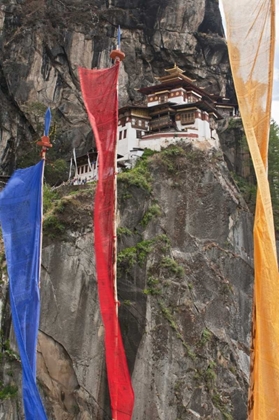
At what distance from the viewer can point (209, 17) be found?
48.1m

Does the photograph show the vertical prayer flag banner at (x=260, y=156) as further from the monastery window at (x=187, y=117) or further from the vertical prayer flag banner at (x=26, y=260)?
the monastery window at (x=187, y=117)

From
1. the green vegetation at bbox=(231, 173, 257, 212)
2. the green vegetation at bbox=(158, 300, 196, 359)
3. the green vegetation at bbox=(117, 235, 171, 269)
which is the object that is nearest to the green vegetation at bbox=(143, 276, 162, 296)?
the green vegetation at bbox=(158, 300, 196, 359)

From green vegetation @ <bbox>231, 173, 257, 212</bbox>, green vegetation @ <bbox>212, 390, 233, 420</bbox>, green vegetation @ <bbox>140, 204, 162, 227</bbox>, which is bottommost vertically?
green vegetation @ <bbox>212, 390, 233, 420</bbox>

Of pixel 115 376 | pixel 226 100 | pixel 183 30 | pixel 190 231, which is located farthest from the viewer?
pixel 226 100

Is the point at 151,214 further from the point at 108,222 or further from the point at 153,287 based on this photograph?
the point at 108,222

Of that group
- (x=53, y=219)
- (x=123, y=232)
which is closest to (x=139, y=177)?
(x=123, y=232)

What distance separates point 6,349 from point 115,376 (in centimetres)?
1133

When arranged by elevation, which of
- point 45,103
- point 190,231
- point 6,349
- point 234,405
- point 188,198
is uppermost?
point 45,103

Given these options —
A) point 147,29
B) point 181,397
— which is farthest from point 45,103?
point 181,397

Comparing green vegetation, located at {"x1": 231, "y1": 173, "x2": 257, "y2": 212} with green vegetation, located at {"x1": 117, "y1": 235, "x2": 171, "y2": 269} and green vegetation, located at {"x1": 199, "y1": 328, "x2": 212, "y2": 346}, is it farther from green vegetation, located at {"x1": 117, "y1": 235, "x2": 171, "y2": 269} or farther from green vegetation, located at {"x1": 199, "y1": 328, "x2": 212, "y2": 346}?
green vegetation, located at {"x1": 199, "y1": 328, "x2": 212, "y2": 346}

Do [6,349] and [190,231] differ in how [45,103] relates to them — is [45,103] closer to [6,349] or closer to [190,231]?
[190,231]

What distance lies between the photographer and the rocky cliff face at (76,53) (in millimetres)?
39062

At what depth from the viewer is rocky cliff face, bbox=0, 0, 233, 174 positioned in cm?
3906

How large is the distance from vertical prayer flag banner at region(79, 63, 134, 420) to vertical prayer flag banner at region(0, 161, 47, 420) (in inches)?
67.8
